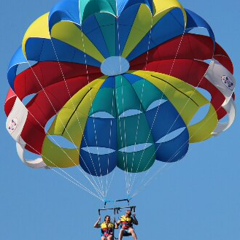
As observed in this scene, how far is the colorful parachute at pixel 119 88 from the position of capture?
103ft

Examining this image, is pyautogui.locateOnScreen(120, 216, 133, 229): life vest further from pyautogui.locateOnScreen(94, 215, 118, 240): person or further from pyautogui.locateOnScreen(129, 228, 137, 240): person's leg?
pyautogui.locateOnScreen(94, 215, 118, 240): person

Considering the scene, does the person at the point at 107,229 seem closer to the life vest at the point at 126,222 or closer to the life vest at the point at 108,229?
the life vest at the point at 108,229

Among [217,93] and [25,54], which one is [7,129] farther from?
[217,93]

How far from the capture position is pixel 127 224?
102 ft

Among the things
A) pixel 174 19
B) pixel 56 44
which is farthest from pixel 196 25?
pixel 56 44

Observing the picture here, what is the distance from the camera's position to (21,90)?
3139 centimetres

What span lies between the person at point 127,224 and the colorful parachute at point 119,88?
2134 millimetres

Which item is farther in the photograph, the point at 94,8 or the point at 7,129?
the point at 7,129

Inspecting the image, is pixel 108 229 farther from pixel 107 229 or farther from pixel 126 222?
pixel 126 222

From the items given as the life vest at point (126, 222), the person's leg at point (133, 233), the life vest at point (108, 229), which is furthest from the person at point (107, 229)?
the person's leg at point (133, 233)

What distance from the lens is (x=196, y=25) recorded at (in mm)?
30828

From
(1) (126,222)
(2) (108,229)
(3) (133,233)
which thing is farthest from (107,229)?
(3) (133,233)

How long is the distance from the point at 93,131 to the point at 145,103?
4.58ft

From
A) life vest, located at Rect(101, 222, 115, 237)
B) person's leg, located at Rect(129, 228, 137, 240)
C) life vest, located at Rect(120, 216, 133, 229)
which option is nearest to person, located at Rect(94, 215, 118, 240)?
life vest, located at Rect(101, 222, 115, 237)
